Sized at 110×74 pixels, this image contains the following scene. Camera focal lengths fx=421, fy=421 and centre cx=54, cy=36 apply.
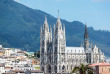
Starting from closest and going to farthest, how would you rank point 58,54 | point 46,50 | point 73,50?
1. point 58,54
2. point 46,50
3. point 73,50

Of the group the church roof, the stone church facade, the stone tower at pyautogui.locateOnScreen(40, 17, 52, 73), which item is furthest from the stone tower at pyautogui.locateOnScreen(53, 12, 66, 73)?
the church roof

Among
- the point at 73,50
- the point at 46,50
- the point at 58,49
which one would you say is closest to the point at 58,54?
the point at 58,49

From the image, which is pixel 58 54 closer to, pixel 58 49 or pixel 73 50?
pixel 58 49

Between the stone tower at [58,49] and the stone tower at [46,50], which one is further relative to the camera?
the stone tower at [46,50]

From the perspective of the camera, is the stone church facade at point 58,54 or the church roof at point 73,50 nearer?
the stone church facade at point 58,54

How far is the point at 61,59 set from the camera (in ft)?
573

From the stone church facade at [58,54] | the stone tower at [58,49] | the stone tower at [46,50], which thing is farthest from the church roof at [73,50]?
the stone tower at [46,50]

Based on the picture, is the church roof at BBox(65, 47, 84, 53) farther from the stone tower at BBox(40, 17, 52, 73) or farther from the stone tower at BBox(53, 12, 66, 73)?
the stone tower at BBox(40, 17, 52, 73)

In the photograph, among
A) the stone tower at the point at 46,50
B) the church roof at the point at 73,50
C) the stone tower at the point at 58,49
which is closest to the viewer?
the stone tower at the point at 58,49

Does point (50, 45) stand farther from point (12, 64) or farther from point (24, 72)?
point (24, 72)

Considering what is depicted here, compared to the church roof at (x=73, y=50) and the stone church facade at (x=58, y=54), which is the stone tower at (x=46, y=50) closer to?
the stone church facade at (x=58, y=54)

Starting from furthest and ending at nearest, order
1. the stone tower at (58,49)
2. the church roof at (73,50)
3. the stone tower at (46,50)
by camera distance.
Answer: the church roof at (73,50), the stone tower at (46,50), the stone tower at (58,49)

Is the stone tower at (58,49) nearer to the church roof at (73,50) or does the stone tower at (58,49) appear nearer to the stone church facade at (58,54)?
the stone church facade at (58,54)

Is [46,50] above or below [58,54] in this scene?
above
